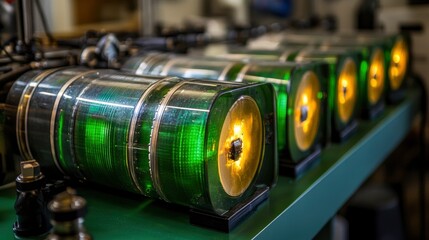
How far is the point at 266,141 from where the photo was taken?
90cm

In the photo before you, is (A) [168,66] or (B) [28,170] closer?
(B) [28,170]

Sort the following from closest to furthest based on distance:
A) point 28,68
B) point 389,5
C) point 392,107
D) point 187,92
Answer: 1. point 187,92
2. point 28,68
3. point 392,107
4. point 389,5

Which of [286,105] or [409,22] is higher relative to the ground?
[409,22]

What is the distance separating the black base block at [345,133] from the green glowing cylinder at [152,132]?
0.44 m

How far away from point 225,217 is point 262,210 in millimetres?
109

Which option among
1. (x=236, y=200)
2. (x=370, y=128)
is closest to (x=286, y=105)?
(x=236, y=200)

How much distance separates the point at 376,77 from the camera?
1.64m

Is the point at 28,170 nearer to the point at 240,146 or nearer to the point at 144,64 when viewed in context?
the point at 240,146

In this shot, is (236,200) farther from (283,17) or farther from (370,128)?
(283,17)

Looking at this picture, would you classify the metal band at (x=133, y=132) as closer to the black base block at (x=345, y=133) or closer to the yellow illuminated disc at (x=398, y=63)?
the black base block at (x=345, y=133)

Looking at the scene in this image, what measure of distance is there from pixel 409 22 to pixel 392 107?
0.95 meters

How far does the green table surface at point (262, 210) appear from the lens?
0.78 meters

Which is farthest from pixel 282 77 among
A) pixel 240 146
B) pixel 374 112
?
pixel 374 112

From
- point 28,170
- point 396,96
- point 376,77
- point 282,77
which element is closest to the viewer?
point 28,170
